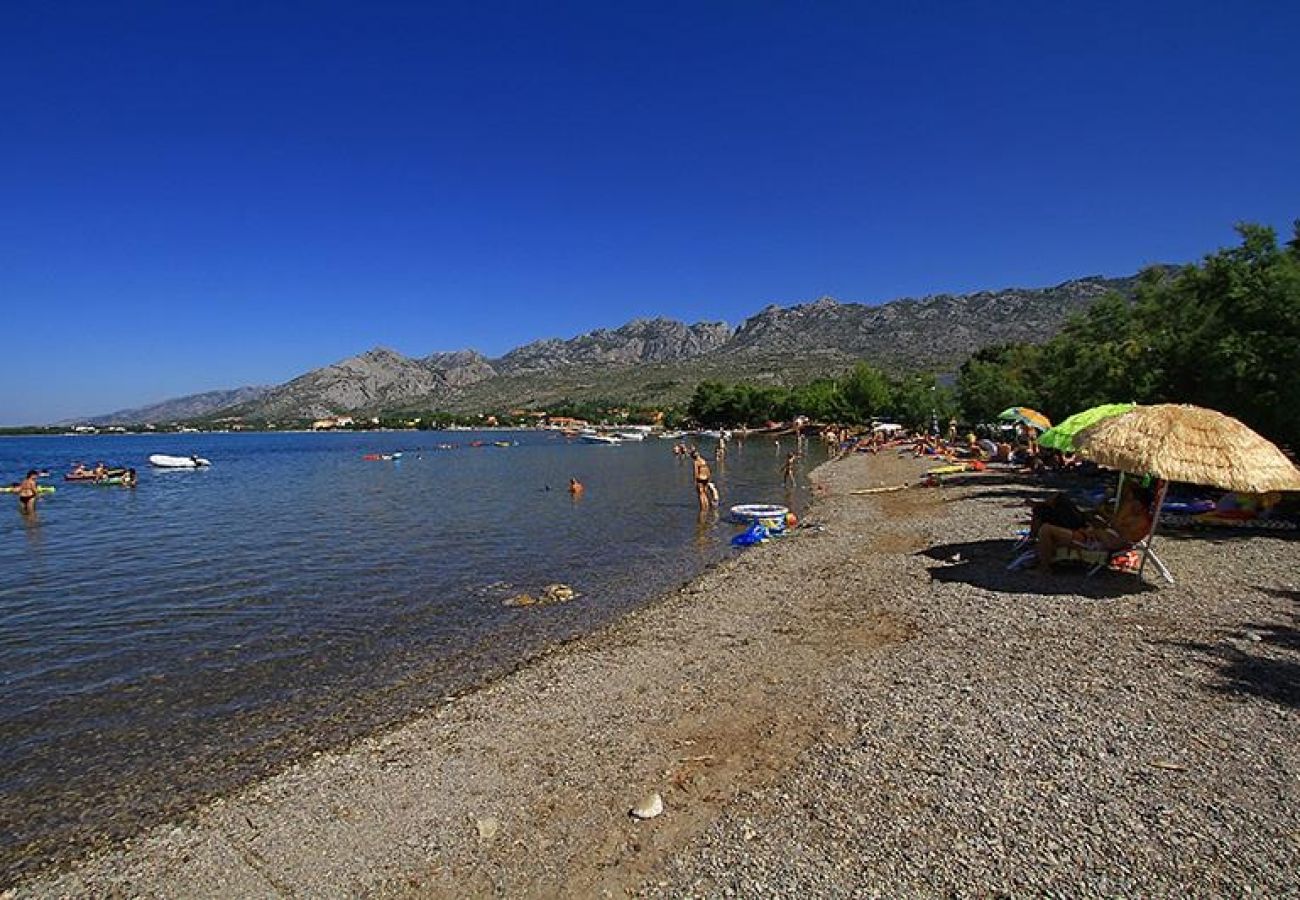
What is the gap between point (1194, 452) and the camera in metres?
11.2

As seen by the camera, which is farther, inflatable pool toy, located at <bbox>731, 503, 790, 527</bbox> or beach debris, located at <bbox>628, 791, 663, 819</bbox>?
inflatable pool toy, located at <bbox>731, 503, 790, 527</bbox>

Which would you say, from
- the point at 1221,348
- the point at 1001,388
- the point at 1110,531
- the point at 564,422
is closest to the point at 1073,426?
the point at 1110,531

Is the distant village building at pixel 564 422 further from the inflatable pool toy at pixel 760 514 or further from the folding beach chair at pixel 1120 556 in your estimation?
the folding beach chair at pixel 1120 556

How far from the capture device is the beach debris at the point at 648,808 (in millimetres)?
6477

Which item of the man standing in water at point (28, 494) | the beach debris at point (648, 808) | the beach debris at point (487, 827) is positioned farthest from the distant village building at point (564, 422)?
the beach debris at point (648, 808)

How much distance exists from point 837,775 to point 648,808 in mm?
1836

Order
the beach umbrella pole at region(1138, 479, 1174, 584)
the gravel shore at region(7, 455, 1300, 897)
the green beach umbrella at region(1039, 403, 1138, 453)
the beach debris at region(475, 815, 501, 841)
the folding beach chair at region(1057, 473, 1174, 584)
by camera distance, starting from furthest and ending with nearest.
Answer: the green beach umbrella at region(1039, 403, 1138, 453) → the folding beach chair at region(1057, 473, 1174, 584) → the beach umbrella pole at region(1138, 479, 1174, 584) → the beach debris at region(475, 815, 501, 841) → the gravel shore at region(7, 455, 1300, 897)

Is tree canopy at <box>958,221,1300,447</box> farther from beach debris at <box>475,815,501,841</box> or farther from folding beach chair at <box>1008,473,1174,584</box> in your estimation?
beach debris at <box>475,815,501,841</box>

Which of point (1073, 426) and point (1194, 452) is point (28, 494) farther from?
point (1194, 452)

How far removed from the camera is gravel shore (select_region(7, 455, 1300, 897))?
547cm

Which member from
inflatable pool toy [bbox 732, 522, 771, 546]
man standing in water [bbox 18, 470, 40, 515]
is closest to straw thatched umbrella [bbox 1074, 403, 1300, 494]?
inflatable pool toy [bbox 732, 522, 771, 546]

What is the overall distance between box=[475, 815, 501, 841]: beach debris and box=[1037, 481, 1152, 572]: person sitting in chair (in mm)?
11442

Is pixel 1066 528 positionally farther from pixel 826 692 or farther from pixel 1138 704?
pixel 826 692

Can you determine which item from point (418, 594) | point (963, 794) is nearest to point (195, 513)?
point (418, 594)
